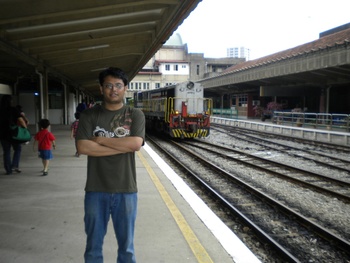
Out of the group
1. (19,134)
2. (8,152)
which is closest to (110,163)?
(19,134)

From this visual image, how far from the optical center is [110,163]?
2787 mm

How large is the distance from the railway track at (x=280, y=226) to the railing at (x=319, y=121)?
44.0ft

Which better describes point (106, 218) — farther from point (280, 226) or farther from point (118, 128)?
point (280, 226)

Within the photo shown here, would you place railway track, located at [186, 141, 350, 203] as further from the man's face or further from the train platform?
the man's face

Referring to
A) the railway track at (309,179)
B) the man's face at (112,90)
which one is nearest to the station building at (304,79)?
the railway track at (309,179)

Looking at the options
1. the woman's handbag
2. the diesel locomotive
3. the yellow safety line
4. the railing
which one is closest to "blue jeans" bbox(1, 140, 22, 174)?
the woman's handbag

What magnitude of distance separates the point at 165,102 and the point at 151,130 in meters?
7.38

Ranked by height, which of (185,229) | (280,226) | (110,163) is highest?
(110,163)

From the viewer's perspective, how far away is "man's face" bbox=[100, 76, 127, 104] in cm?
281

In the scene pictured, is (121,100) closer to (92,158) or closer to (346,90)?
(92,158)

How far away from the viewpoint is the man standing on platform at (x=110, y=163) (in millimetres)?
2738

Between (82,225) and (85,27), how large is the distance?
6.37m

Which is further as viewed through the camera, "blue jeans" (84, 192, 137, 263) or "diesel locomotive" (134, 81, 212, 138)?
"diesel locomotive" (134, 81, 212, 138)

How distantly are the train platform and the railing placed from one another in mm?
15771
